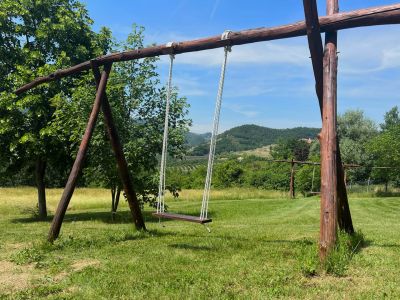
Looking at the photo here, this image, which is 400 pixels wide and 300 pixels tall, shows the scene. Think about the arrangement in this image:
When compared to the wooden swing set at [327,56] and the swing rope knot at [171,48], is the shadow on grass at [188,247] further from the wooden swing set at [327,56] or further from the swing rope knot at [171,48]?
the swing rope knot at [171,48]

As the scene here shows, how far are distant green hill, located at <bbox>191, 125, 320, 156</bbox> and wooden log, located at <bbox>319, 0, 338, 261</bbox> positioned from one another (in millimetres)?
123203

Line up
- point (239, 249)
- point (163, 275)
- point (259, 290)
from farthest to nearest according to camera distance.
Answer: point (239, 249) < point (163, 275) < point (259, 290)

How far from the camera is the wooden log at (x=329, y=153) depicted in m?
6.35

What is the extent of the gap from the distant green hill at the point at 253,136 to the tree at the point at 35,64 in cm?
11106

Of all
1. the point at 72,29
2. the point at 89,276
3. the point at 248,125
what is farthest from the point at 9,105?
the point at 248,125

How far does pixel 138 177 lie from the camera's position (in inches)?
671

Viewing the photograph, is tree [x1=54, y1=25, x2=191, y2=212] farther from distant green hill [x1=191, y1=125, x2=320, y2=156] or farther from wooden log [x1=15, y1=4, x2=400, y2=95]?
distant green hill [x1=191, y1=125, x2=320, y2=156]

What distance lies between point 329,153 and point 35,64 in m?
16.3

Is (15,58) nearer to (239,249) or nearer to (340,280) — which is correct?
(239,249)

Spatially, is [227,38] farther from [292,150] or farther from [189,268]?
[292,150]

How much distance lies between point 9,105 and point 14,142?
156 cm

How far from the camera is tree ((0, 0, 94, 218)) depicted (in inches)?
707

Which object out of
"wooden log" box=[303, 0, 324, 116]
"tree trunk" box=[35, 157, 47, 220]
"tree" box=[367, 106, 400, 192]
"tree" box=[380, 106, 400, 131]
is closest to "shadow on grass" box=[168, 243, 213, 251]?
"wooden log" box=[303, 0, 324, 116]

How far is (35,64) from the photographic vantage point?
1927cm
